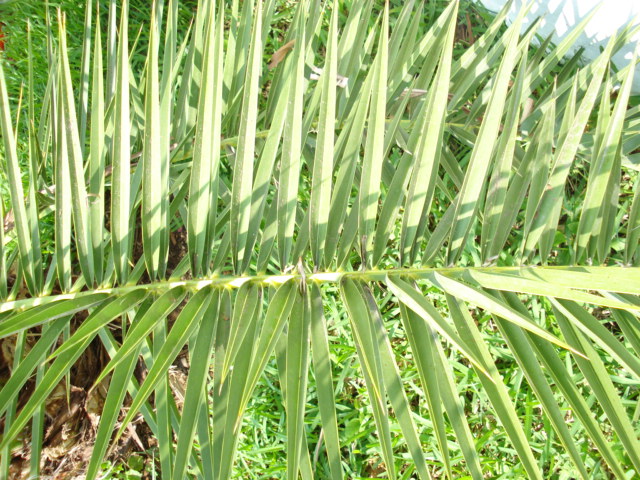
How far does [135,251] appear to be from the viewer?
1.64 meters

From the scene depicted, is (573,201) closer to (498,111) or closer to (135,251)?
(498,111)

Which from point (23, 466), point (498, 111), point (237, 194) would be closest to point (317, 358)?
point (237, 194)

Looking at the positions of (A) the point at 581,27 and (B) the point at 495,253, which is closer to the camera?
(B) the point at 495,253

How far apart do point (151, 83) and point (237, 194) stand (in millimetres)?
165

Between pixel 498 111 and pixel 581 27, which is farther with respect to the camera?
pixel 581 27

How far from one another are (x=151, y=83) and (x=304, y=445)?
527mm

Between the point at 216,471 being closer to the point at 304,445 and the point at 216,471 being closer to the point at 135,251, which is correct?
the point at 304,445

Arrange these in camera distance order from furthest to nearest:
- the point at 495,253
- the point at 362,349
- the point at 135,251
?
the point at 135,251
the point at 495,253
the point at 362,349

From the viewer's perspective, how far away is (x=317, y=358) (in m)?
0.66

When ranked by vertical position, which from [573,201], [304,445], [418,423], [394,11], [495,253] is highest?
[394,11]

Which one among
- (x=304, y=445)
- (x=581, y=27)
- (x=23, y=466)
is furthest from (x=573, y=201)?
(x=23, y=466)

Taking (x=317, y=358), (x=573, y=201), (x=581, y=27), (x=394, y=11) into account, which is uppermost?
(x=394, y=11)

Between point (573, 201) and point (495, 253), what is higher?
point (573, 201)

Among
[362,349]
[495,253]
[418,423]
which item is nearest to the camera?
[362,349]
